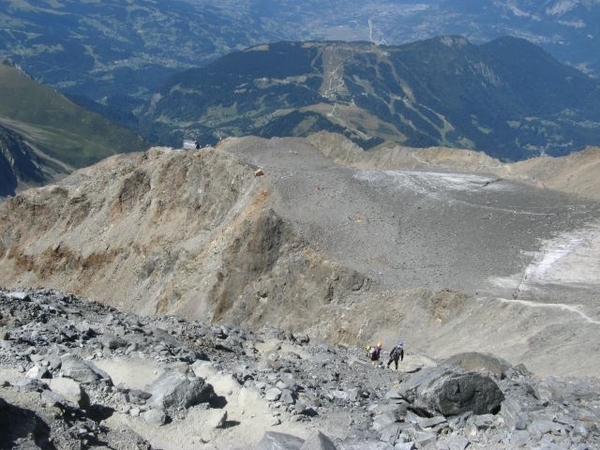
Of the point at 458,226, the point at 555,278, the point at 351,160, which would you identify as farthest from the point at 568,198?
the point at 351,160

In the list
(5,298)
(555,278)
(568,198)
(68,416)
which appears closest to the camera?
(68,416)

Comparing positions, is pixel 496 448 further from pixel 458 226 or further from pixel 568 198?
pixel 568 198

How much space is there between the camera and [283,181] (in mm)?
55406

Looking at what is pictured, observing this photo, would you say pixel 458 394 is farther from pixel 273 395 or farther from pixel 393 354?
pixel 393 354

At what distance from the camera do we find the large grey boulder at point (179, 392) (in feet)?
65.6

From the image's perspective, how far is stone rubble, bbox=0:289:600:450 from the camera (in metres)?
17.9

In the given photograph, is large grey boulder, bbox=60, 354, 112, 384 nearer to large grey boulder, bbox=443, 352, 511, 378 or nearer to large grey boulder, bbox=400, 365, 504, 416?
large grey boulder, bbox=400, 365, 504, 416

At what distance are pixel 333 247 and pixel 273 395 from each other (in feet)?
86.2

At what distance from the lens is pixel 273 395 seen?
69.2ft

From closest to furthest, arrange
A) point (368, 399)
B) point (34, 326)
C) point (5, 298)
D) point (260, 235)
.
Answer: point (368, 399) < point (34, 326) < point (5, 298) < point (260, 235)

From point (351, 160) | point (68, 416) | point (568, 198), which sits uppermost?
point (68, 416)

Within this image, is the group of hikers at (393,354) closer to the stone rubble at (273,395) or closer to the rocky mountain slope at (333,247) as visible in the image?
the stone rubble at (273,395)

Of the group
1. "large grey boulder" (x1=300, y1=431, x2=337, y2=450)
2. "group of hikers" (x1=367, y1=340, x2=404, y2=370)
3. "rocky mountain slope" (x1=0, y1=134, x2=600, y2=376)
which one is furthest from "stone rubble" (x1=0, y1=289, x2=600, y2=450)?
"rocky mountain slope" (x1=0, y1=134, x2=600, y2=376)

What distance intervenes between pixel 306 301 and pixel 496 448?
26.5 metres
